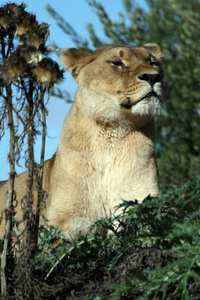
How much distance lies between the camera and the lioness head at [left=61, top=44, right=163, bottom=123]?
4117mm

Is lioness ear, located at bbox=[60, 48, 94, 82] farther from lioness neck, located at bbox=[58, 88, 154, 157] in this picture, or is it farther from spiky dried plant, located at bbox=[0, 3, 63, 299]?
spiky dried plant, located at bbox=[0, 3, 63, 299]

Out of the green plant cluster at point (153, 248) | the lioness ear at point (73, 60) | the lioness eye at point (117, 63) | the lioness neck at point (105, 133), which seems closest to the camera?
the green plant cluster at point (153, 248)

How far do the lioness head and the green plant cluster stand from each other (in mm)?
1806

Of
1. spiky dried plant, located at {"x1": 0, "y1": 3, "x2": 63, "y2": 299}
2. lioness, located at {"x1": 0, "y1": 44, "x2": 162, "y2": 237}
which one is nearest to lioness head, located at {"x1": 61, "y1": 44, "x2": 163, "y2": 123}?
lioness, located at {"x1": 0, "y1": 44, "x2": 162, "y2": 237}

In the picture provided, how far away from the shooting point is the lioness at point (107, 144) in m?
4.14

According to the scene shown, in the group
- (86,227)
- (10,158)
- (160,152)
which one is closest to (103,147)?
(86,227)

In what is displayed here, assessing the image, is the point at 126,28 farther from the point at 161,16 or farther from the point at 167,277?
the point at 167,277

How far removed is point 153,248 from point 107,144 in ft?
7.60

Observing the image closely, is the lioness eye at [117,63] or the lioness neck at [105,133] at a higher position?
the lioness eye at [117,63]

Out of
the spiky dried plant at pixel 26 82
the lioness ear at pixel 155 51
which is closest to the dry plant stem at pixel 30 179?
the spiky dried plant at pixel 26 82

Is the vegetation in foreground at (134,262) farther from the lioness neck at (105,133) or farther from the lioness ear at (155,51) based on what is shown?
the lioness ear at (155,51)

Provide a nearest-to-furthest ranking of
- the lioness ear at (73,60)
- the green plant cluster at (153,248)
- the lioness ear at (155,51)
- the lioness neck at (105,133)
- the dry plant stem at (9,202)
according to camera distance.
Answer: the green plant cluster at (153,248)
the dry plant stem at (9,202)
the lioness neck at (105,133)
the lioness ear at (73,60)
the lioness ear at (155,51)

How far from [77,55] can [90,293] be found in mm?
3180

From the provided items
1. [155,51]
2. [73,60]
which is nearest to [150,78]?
[73,60]
